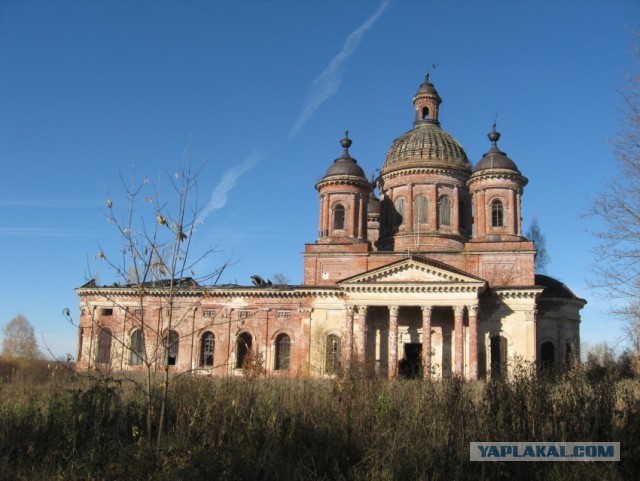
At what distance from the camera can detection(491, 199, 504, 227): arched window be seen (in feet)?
105

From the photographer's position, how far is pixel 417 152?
35.6 m

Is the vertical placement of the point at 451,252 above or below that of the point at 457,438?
above

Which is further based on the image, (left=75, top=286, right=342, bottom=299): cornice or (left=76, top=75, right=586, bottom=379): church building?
(left=75, top=286, right=342, bottom=299): cornice

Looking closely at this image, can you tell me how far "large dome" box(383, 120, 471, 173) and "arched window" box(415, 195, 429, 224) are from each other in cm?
219

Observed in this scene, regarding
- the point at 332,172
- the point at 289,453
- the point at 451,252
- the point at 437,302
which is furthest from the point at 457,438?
the point at 332,172

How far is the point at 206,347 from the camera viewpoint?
112 feet

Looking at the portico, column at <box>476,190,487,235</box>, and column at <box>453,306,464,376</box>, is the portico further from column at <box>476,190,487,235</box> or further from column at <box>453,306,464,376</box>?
Answer: column at <box>476,190,487,235</box>

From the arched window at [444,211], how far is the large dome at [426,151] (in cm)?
200

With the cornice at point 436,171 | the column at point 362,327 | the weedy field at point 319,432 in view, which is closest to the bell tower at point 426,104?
the cornice at point 436,171

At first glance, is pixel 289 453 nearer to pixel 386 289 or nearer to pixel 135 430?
pixel 135 430

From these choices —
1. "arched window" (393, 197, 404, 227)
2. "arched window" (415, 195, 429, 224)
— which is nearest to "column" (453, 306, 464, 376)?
"arched window" (415, 195, 429, 224)

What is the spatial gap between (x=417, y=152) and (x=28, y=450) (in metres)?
30.3

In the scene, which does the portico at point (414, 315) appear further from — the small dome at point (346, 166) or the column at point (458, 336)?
the small dome at point (346, 166)

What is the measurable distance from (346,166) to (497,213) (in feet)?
29.0
